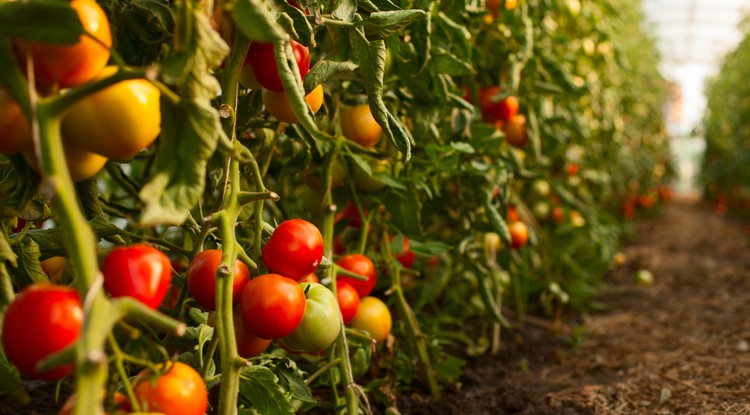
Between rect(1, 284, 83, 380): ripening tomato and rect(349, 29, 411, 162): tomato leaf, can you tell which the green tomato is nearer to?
rect(349, 29, 411, 162): tomato leaf

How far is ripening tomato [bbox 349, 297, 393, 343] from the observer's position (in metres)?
1.17

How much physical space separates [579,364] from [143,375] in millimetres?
1451

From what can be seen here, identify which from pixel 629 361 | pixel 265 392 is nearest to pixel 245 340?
pixel 265 392

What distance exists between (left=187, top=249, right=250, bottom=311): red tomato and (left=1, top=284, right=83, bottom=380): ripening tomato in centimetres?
22

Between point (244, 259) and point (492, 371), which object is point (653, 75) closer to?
point (492, 371)

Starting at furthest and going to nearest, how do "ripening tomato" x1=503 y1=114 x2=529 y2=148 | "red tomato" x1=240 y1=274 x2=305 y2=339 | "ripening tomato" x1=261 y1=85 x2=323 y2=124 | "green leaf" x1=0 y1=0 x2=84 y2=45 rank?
"ripening tomato" x1=503 y1=114 x2=529 y2=148, "ripening tomato" x1=261 y1=85 x2=323 y2=124, "red tomato" x1=240 y1=274 x2=305 y2=339, "green leaf" x1=0 y1=0 x2=84 y2=45

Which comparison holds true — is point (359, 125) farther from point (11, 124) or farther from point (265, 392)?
point (11, 124)

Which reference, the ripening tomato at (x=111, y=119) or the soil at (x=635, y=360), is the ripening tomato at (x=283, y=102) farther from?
the soil at (x=635, y=360)

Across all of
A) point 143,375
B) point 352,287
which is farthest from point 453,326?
point 143,375

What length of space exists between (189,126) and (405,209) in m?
0.69

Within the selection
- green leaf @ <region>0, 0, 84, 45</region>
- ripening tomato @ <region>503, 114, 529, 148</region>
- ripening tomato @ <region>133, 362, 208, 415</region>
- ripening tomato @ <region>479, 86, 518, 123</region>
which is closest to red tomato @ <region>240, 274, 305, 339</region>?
ripening tomato @ <region>133, 362, 208, 415</region>

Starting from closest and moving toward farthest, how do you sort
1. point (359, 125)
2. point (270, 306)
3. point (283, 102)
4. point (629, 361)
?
point (270, 306) < point (283, 102) < point (359, 125) < point (629, 361)

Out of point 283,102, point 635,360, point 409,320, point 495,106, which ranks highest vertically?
point 283,102

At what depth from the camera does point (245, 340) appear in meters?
0.81
